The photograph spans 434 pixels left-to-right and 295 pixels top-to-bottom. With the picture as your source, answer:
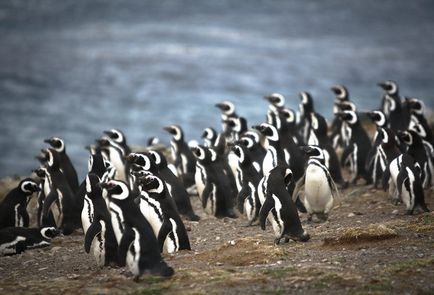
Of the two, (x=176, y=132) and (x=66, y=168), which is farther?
(x=176, y=132)

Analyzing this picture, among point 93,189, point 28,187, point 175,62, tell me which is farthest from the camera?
point 175,62

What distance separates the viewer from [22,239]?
35.3 ft

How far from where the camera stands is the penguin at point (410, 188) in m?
11.0

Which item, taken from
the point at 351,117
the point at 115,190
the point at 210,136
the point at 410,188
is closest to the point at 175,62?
the point at 210,136

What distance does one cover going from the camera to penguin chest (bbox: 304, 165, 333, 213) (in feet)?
36.7

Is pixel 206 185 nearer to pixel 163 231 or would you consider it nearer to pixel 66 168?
pixel 66 168

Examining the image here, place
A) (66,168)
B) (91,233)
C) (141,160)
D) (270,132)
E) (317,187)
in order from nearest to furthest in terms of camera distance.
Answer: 1. (91,233)
2. (141,160)
3. (317,187)
4. (270,132)
5. (66,168)

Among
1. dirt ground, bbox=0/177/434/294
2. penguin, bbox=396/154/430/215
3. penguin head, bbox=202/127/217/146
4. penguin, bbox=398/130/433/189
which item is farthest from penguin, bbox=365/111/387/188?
penguin head, bbox=202/127/217/146

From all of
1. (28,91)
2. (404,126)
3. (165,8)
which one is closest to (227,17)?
(165,8)

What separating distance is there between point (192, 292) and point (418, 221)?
3.23 m

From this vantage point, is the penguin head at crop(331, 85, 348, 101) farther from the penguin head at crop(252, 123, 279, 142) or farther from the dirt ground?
the dirt ground

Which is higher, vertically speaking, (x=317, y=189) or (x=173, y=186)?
(x=173, y=186)

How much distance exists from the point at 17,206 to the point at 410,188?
15.8 ft

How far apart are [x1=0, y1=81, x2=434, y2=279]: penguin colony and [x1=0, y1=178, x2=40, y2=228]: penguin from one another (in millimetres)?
12
